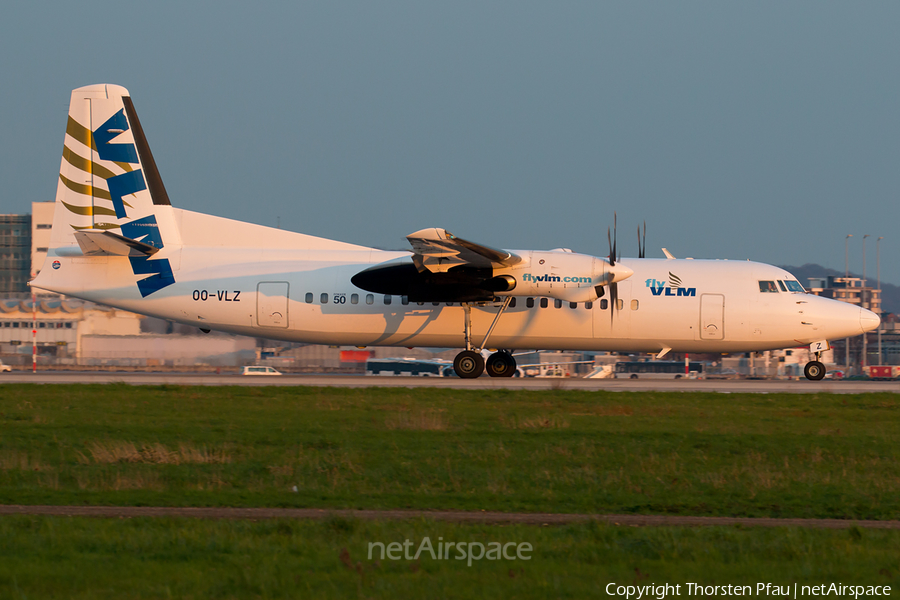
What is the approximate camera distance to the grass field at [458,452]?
1057 centimetres

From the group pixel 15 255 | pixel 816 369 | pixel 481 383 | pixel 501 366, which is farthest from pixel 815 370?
pixel 15 255

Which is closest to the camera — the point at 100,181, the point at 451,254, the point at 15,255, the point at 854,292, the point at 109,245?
the point at 451,254

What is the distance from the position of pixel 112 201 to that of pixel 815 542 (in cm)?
2311

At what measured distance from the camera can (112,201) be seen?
2605cm

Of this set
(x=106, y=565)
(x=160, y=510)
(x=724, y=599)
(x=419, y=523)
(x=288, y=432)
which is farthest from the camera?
(x=288, y=432)

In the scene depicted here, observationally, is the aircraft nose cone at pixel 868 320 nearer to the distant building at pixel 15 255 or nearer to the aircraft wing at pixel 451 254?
the aircraft wing at pixel 451 254

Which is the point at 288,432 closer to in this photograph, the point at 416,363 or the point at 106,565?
the point at 106,565

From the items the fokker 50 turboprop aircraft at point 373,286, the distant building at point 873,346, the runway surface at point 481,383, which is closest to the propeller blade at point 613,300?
the fokker 50 turboprop aircraft at point 373,286

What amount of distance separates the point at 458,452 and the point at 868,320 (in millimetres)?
16087

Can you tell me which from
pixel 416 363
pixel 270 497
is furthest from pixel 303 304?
pixel 416 363

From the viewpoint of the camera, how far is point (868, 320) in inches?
968

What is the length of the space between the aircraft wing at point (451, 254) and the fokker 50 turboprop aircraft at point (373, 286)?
62 millimetres

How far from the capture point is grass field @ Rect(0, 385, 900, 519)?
10570 mm

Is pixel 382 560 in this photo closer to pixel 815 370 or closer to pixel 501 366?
pixel 501 366
